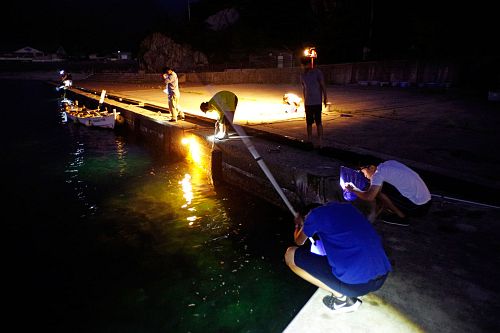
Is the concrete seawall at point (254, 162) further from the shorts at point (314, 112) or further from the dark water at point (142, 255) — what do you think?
the shorts at point (314, 112)

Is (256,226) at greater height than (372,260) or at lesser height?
lesser

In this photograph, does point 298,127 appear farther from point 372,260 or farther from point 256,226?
point 372,260

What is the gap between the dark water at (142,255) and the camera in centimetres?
497

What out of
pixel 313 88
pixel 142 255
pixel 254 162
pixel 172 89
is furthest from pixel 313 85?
pixel 172 89

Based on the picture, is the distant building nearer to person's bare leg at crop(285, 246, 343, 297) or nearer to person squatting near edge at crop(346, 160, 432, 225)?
person squatting near edge at crop(346, 160, 432, 225)

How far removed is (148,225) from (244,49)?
1476 inches

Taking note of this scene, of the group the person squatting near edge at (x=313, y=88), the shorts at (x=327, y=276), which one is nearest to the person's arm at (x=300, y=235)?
the shorts at (x=327, y=276)

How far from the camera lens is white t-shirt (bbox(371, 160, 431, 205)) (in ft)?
15.8

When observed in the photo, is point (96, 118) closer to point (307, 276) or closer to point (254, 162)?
point (254, 162)

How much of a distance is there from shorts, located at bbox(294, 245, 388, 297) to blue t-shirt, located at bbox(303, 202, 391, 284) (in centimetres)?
8

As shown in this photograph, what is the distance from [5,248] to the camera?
279 inches

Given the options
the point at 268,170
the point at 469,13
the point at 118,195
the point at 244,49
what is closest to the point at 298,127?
the point at 268,170

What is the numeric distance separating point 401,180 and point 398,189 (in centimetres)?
15

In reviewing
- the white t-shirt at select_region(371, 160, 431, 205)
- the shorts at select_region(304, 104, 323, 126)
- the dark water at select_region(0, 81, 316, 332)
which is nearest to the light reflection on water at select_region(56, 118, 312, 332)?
the dark water at select_region(0, 81, 316, 332)
